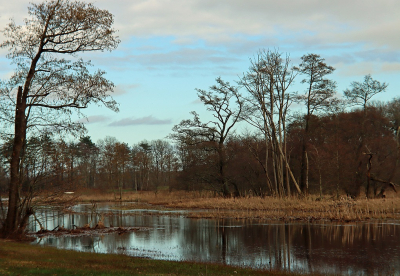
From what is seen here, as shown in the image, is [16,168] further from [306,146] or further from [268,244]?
[306,146]

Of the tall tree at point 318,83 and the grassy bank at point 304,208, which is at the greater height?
the tall tree at point 318,83

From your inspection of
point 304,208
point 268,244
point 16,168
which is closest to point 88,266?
point 268,244

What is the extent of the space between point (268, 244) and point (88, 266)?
955 centimetres

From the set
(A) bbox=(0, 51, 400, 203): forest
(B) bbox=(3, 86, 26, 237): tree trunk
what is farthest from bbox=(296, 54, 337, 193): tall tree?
(B) bbox=(3, 86, 26, 237): tree trunk

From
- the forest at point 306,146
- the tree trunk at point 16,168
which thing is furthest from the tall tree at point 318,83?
the tree trunk at point 16,168

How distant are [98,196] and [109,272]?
184 feet

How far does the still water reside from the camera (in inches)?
595

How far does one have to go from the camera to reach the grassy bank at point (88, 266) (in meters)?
11.7

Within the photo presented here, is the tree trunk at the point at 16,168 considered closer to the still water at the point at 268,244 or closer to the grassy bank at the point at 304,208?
the still water at the point at 268,244

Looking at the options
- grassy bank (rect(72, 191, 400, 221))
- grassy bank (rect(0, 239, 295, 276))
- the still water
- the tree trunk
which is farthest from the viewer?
grassy bank (rect(72, 191, 400, 221))

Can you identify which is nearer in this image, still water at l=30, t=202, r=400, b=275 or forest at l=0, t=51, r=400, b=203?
still water at l=30, t=202, r=400, b=275

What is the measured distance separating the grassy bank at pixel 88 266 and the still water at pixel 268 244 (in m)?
2.08

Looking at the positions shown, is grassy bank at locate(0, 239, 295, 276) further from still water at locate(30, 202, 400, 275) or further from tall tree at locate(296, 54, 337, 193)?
tall tree at locate(296, 54, 337, 193)

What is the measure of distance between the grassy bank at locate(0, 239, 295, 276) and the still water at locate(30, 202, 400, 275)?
208 cm
